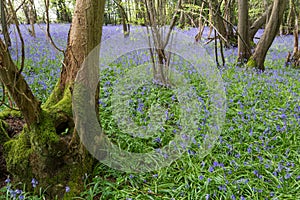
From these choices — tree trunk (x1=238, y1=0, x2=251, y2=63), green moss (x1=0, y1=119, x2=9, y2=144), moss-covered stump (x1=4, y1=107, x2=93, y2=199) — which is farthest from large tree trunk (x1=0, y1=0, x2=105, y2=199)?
tree trunk (x1=238, y1=0, x2=251, y2=63)

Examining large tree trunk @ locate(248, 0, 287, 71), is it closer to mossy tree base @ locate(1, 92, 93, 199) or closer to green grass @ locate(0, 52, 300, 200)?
green grass @ locate(0, 52, 300, 200)

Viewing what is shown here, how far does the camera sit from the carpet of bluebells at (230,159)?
2.60 metres

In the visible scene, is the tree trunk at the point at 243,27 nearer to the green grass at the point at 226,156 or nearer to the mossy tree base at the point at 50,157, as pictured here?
the green grass at the point at 226,156

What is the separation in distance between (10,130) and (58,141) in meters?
0.81

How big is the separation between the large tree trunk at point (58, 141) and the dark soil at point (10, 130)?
0.17 m

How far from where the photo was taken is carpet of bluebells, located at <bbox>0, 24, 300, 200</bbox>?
2602mm

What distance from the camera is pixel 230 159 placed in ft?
10.1

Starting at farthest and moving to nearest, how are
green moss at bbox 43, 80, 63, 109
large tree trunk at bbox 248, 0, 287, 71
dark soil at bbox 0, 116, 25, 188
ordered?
large tree trunk at bbox 248, 0, 287, 71, green moss at bbox 43, 80, 63, 109, dark soil at bbox 0, 116, 25, 188

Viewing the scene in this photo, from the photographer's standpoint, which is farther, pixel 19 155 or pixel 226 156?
pixel 226 156

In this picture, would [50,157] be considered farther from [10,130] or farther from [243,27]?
[243,27]

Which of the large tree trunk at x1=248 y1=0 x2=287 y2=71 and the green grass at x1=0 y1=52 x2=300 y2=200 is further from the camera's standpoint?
the large tree trunk at x1=248 y1=0 x2=287 y2=71

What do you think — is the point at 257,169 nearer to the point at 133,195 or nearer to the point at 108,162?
the point at 133,195

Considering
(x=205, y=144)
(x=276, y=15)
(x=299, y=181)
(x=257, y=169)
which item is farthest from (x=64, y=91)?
(x=276, y=15)

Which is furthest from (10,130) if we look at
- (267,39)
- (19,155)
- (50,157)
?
(267,39)
